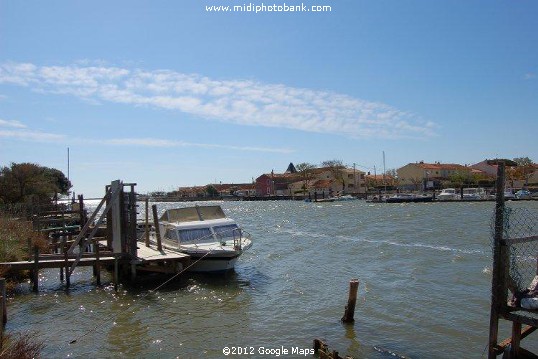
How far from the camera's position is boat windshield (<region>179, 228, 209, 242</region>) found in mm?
23453

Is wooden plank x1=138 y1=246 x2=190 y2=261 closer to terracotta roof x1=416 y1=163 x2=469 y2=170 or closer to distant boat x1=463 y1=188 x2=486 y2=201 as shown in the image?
distant boat x1=463 y1=188 x2=486 y2=201

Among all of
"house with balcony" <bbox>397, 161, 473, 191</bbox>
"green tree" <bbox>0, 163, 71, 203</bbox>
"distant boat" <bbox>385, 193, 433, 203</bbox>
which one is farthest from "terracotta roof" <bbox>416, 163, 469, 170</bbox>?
"green tree" <bbox>0, 163, 71, 203</bbox>

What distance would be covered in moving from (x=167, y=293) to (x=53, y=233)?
49.5ft

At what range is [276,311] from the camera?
17.1 m

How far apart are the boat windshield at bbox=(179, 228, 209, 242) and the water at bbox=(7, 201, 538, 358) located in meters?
2.18

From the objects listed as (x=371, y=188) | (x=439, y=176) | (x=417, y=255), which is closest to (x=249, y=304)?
(x=417, y=255)

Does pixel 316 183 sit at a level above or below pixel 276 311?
above

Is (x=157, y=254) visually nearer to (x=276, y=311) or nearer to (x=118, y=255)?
(x=118, y=255)

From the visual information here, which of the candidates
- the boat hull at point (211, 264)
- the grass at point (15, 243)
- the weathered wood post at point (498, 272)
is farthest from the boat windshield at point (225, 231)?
the weathered wood post at point (498, 272)


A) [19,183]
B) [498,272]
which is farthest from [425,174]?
[498,272]

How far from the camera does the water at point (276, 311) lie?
13.4 m

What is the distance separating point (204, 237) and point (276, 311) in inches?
294

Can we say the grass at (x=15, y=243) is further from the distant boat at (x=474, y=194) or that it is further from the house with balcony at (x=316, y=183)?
the house with balcony at (x=316, y=183)

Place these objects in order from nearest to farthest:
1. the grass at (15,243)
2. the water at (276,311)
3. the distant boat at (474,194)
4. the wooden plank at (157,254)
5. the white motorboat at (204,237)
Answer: the water at (276,311) < the grass at (15,243) < the wooden plank at (157,254) < the white motorboat at (204,237) < the distant boat at (474,194)
